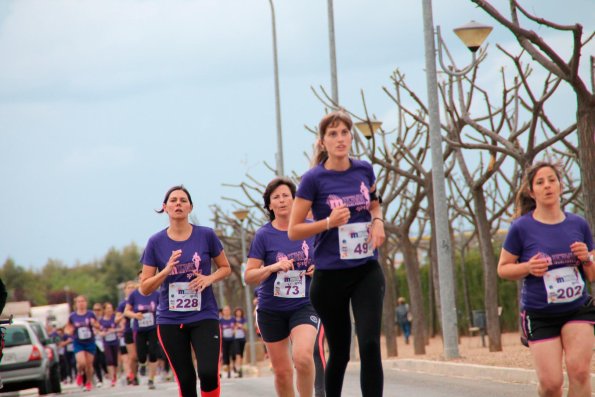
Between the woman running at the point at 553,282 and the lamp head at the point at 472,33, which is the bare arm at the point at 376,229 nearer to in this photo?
the woman running at the point at 553,282

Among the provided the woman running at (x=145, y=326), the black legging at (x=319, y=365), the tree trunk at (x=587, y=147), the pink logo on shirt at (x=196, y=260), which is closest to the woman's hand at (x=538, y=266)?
the pink logo on shirt at (x=196, y=260)

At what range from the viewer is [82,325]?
2548 cm

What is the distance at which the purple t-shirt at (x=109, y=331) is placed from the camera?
28.5m

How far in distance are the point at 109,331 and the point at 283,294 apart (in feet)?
65.2

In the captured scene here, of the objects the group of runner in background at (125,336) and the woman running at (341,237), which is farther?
the group of runner in background at (125,336)

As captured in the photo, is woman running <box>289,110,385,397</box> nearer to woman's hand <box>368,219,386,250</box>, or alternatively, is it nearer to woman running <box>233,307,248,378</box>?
woman's hand <box>368,219,386,250</box>

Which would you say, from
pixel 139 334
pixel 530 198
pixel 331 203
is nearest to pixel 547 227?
pixel 530 198

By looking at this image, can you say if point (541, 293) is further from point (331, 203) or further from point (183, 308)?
point (183, 308)

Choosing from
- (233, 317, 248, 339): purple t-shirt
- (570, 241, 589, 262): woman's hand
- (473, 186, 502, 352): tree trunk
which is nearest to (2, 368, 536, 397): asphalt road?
(473, 186, 502, 352): tree trunk

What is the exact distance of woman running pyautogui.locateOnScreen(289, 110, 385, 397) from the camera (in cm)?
750

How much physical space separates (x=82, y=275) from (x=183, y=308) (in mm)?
176928

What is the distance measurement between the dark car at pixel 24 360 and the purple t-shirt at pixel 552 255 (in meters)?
16.8

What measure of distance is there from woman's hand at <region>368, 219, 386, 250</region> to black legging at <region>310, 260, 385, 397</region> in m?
0.18

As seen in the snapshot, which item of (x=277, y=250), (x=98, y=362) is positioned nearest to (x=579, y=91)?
(x=277, y=250)
